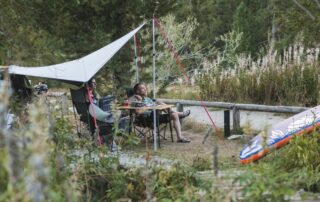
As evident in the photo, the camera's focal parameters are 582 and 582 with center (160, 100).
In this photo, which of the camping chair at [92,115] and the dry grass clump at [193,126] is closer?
the camping chair at [92,115]

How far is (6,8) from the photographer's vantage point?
318 inches

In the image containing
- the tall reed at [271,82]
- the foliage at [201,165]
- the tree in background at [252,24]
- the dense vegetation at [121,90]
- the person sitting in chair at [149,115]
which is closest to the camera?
the dense vegetation at [121,90]

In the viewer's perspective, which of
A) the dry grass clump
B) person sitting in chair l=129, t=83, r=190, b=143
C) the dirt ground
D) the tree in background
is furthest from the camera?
the tree in background

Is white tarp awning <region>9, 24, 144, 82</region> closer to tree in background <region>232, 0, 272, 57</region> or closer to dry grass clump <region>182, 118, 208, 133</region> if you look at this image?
dry grass clump <region>182, 118, 208, 133</region>

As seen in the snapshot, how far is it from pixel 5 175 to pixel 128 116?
17.5 feet

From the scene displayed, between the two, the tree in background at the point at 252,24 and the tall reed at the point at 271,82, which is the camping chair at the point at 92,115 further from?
the tree in background at the point at 252,24

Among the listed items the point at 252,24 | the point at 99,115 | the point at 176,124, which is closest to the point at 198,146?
the point at 176,124

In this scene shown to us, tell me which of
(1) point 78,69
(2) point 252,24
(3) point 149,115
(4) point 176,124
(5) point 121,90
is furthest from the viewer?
(2) point 252,24

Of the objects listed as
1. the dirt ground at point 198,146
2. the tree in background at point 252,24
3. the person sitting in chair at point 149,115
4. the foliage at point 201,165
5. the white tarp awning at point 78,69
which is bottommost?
the dirt ground at point 198,146

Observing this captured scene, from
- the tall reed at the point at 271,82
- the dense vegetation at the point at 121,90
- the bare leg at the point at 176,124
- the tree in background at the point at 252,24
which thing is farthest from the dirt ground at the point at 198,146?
the tree in background at the point at 252,24

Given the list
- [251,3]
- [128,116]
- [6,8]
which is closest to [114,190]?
[128,116]

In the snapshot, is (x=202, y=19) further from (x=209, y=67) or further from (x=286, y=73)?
(x=286, y=73)

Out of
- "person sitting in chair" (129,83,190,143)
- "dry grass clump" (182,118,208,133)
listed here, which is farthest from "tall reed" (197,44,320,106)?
"person sitting in chair" (129,83,190,143)

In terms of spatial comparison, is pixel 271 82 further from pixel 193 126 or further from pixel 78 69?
pixel 78 69
